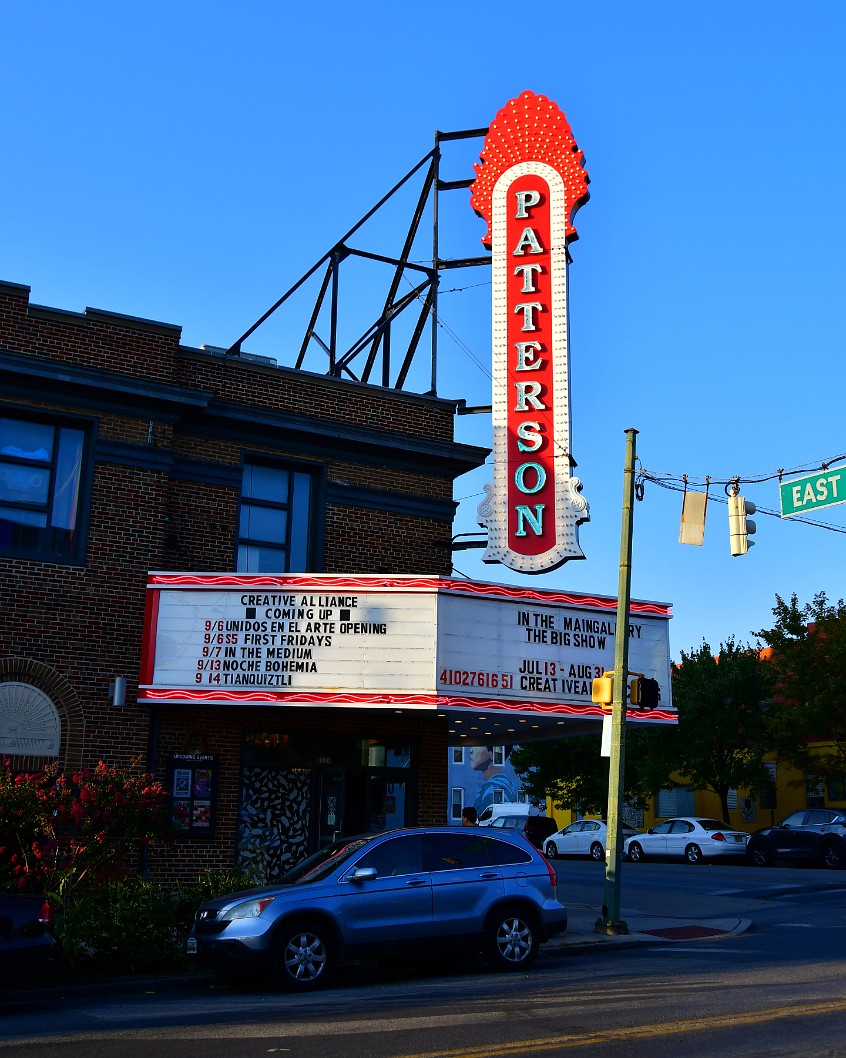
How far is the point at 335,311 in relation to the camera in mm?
23719

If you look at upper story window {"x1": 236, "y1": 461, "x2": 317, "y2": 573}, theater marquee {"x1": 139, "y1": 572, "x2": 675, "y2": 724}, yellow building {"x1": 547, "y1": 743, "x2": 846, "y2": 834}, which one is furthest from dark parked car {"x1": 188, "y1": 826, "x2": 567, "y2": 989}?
yellow building {"x1": 547, "y1": 743, "x2": 846, "y2": 834}

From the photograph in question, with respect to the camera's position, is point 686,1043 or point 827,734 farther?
point 827,734

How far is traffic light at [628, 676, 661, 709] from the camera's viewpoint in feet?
58.7

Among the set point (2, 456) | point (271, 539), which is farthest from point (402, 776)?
point (2, 456)

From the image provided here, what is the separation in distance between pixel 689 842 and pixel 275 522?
2258 cm

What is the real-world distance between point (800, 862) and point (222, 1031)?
26307 mm

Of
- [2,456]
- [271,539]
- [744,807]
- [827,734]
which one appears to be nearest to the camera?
[2,456]

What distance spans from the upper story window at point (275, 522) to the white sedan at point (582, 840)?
77.1 feet

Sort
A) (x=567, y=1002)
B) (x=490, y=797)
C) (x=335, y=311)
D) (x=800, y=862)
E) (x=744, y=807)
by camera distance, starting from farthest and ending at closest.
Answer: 1. (x=490, y=797)
2. (x=744, y=807)
3. (x=800, y=862)
4. (x=335, y=311)
5. (x=567, y=1002)

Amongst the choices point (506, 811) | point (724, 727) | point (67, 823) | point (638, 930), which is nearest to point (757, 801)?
point (724, 727)

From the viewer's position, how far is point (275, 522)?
20.1m

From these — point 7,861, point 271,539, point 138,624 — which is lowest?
point 7,861

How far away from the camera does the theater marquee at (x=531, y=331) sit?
66.9 ft

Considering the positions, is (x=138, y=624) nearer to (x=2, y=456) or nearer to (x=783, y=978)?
(x=2, y=456)
